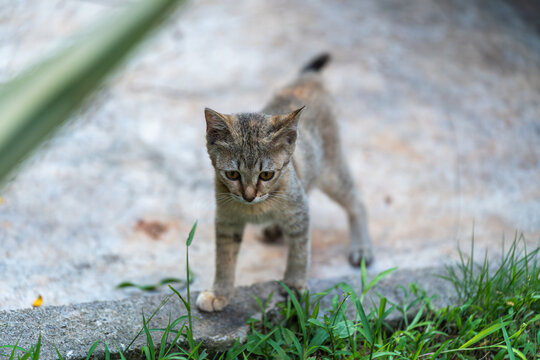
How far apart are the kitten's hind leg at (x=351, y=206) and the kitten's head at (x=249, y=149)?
124 cm

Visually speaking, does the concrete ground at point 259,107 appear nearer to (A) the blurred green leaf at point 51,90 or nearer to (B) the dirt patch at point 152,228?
(B) the dirt patch at point 152,228

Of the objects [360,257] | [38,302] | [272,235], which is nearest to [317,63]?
[272,235]

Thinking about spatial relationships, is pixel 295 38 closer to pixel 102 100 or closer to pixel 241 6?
pixel 241 6

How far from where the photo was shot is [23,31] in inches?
221

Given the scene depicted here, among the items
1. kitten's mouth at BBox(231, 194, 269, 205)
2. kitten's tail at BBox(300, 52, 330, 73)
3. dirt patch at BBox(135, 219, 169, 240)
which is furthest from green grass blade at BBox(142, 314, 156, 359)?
kitten's tail at BBox(300, 52, 330, 73)

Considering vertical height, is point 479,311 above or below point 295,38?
below

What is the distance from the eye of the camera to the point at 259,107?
5359 mm

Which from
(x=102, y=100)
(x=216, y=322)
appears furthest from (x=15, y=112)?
(x=102, y=100)

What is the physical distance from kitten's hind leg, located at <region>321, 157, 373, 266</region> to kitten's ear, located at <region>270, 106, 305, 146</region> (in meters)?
1.20

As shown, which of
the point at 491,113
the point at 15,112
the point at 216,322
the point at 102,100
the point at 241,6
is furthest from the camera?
the point at 241,6

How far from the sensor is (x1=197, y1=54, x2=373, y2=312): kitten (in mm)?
2875

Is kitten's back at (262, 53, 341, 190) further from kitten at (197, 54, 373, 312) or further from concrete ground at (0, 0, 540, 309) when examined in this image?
concrete ground at (0, 0, 540, 309)

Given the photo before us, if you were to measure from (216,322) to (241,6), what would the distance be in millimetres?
5030

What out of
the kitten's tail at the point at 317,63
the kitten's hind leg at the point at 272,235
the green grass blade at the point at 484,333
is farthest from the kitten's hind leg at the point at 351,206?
the green grass blade at the point at 484,333
